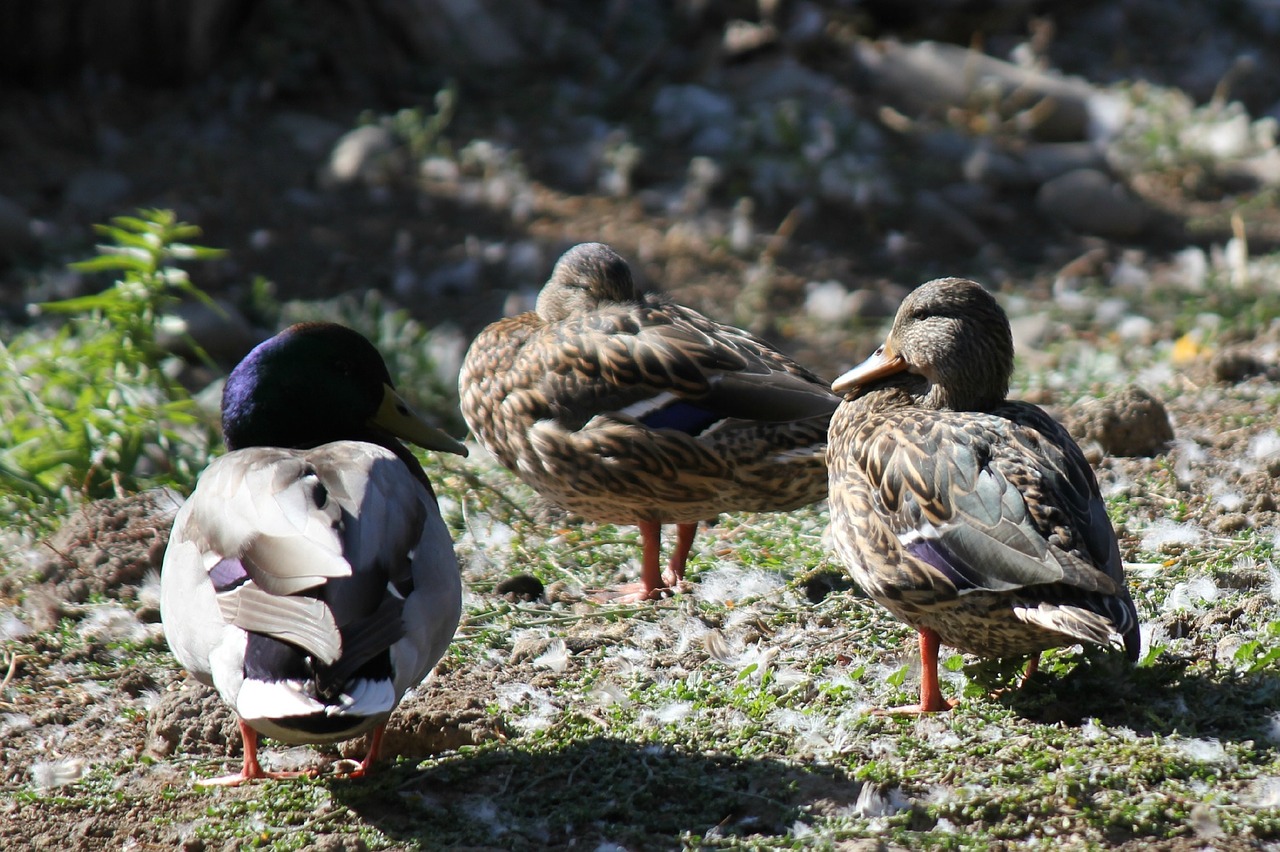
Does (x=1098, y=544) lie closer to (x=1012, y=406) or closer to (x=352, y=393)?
(x=1012, y=406)

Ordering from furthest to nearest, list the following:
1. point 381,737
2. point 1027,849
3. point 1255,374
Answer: point 1255,374
point 381,737
point 1027,849

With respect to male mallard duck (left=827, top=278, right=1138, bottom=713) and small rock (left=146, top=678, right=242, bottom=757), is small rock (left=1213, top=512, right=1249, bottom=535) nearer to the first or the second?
male mallard duck (left=827, top=278, right=1138, bottom=713)

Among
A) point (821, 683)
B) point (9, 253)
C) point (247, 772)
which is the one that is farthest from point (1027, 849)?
point (9, 253)

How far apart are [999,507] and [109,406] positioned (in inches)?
131

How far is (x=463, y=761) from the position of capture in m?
3.27

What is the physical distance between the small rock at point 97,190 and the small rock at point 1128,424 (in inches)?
223

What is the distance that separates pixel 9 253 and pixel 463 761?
5.16 metres

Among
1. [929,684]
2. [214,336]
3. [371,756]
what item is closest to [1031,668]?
[929,684]

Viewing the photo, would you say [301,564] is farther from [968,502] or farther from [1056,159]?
[1056,159]

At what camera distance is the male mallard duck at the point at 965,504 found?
2.95 meters

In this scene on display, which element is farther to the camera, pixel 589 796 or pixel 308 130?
pixel 308 130

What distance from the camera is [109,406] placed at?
5004 mm

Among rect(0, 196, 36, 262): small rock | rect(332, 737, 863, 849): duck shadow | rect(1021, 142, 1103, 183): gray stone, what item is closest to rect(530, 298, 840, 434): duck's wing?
rect(332, 737, 863, 849): duck shadow

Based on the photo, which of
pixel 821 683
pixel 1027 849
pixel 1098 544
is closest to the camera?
pixel 1027 849
